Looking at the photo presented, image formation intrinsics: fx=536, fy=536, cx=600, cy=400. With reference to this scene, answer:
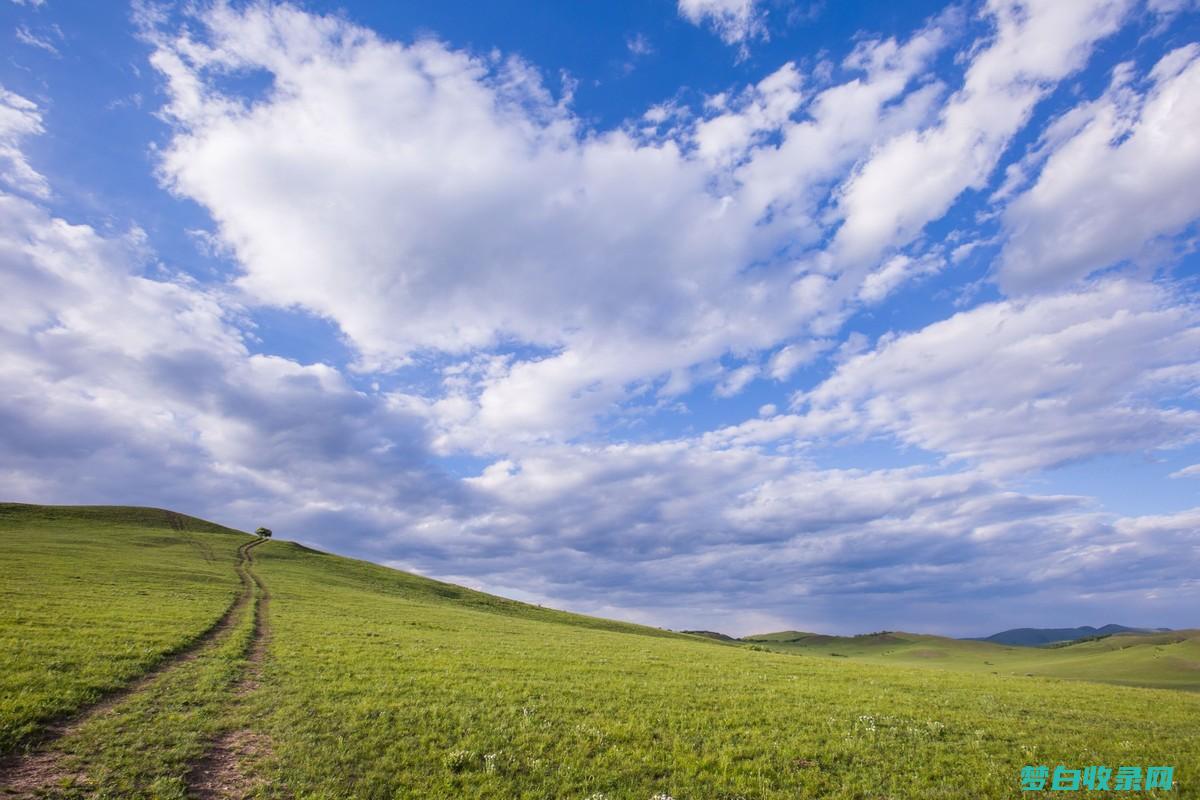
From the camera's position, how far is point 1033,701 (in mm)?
26719

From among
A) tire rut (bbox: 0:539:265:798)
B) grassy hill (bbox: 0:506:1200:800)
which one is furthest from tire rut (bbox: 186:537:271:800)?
tire rut (bbox: 0:539:265:798)

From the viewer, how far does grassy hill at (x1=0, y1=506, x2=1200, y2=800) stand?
13445mm

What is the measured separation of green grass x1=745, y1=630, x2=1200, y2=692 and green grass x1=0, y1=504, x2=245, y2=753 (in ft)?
238

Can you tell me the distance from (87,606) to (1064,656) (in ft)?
472

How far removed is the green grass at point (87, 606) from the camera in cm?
1730

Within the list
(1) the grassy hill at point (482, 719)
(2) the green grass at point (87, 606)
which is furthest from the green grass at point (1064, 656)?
(2) the green grass at point (87, 606)

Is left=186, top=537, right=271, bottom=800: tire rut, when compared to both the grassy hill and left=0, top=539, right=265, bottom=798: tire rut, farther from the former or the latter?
left=0, top=539, right=265, bottom=798: tire rut

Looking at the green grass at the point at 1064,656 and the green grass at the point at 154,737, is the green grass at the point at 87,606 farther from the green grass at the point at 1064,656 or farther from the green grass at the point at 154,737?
the green grass at the point at 1064,656

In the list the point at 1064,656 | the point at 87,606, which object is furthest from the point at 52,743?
the point at 1064,656

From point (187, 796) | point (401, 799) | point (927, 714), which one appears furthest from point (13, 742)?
point (927, 714)

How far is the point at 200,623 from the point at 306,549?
7555 centimetres

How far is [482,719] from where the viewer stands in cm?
1783

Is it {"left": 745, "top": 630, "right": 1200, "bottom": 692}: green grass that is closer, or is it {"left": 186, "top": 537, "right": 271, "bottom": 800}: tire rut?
{"left": 186, "top": 537, "right": 271, "bottom": 800}: tire rut

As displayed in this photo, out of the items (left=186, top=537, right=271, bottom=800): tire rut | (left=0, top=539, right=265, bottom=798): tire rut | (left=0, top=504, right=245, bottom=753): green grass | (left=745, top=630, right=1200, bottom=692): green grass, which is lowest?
(left=745, top=630, right=1200, bottom=692): green grass
